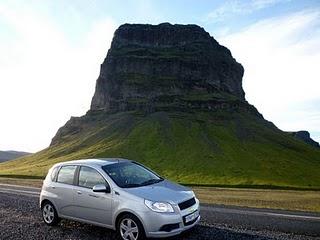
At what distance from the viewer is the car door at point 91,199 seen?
11.7m

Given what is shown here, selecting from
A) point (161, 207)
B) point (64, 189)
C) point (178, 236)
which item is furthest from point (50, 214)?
point (161, 207)

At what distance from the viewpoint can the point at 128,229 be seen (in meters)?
11.2

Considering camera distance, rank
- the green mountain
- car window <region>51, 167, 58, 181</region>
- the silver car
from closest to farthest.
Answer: the silver car
car window <region>51, 167, 58, 181</region>
the green mountain

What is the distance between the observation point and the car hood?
10898 mm

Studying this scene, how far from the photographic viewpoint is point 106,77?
17100cm

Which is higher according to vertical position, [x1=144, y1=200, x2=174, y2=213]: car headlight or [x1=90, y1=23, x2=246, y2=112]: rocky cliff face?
[x1=90, y1=23, x2=246, y2=112]: rocky cliff face

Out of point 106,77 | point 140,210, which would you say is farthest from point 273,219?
point 106,77

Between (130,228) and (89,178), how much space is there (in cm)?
223

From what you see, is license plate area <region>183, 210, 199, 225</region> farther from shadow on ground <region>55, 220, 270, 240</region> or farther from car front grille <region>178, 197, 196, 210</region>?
shadow on ground <region>55, 220, 270, 240</region>

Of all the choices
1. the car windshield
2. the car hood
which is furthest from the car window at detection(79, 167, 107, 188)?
the car hood

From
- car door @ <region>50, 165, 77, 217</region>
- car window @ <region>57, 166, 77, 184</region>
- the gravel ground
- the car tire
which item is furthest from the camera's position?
the car tire

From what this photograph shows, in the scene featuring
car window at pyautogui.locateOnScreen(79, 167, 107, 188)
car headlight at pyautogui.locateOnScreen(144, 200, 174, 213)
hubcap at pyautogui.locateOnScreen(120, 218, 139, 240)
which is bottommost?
hubcap at pyautogui.locateOnScreen(120, 218, 139, 240)

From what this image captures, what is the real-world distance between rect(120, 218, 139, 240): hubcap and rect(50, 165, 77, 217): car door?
2.30 metres

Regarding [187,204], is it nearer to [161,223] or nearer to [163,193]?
[163,193]
